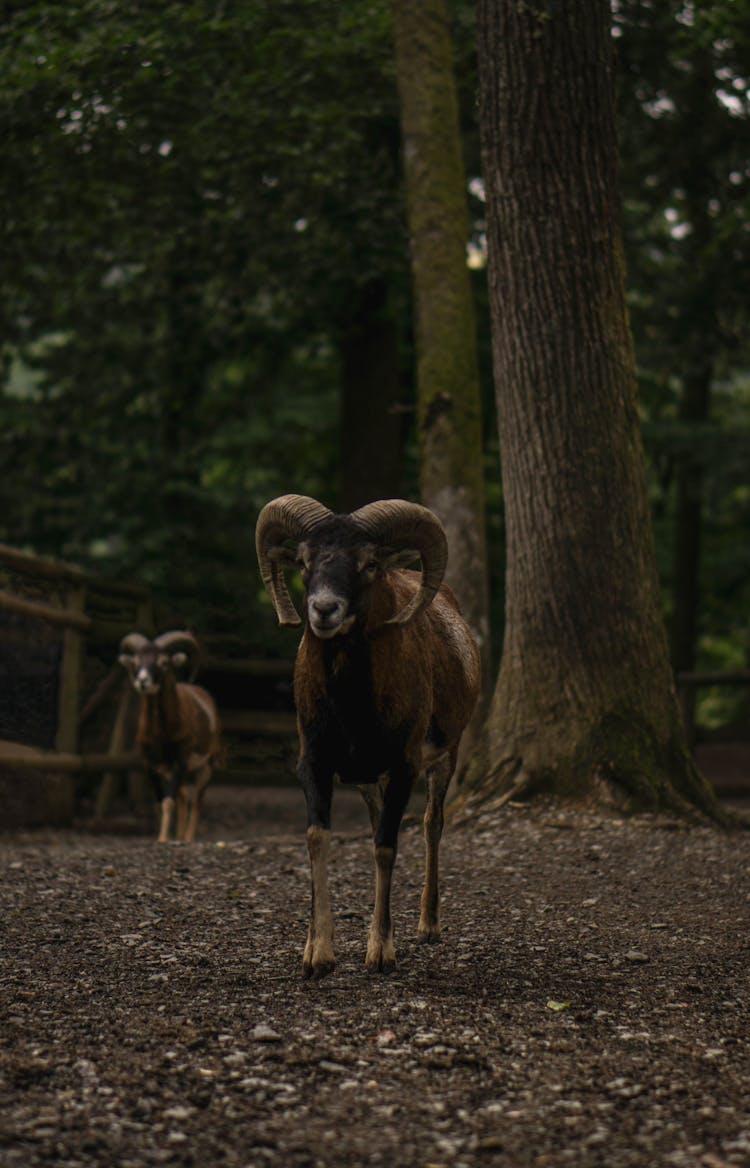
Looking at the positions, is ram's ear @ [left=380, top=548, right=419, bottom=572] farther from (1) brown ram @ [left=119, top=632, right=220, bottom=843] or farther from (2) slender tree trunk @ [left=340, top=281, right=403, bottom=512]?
(2) slender tree trunk @ [left=340, top=281, right=403, bottom=512]

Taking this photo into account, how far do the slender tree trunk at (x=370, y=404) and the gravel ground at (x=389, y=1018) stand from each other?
9.51m

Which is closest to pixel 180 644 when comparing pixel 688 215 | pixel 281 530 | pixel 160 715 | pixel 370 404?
pixel 160 715

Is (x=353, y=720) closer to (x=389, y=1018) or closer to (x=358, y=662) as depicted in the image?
(x=358, y=662)

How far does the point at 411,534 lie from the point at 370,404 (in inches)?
474

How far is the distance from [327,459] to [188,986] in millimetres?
18435

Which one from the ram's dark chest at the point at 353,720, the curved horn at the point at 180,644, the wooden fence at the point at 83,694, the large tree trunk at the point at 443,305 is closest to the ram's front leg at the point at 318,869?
the ram's dark chest at the point at 353,720

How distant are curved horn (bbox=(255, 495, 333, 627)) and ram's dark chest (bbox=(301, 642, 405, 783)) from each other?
34 cm

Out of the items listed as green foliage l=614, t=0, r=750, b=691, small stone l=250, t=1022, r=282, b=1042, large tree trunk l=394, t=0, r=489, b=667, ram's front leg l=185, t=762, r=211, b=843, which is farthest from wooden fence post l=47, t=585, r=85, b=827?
green foliage l=614, t=0, r=750, b=691

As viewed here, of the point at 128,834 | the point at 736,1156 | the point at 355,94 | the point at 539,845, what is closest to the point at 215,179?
the point at 355,94

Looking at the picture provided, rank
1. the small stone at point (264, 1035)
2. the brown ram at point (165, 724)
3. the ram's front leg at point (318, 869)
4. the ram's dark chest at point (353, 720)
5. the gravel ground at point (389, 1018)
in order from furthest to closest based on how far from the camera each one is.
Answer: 1. the brown ram at point (165, 724)
2. the ram's dark chest at point (353, 720)
3. the ram's front leg at point (318, 869)
4. the small stone at point (264, 1035)
5. the gravel ground at point (389, 1018)

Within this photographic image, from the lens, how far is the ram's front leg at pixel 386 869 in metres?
5.57

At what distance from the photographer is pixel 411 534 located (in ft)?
19.6

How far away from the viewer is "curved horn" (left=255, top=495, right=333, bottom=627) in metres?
5.80

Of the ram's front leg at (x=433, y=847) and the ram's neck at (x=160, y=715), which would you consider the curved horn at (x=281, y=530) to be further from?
the ram's neck at (x=160, y=715)
